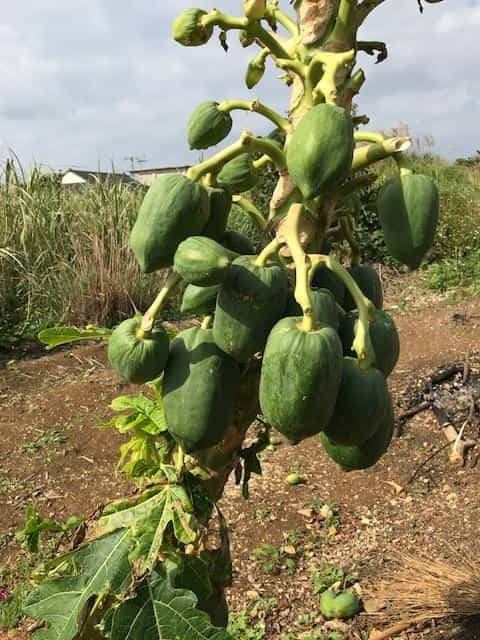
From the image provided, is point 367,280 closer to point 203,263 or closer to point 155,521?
point 203,263

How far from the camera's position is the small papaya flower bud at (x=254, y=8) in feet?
3.47

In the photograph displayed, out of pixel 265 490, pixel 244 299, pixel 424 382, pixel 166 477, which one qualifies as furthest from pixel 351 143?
pixel 424 382

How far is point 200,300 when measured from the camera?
1105 mm

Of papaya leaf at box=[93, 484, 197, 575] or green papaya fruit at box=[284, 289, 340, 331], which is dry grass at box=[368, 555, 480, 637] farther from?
green papaya fruit at box=[284, 289, 340, 331]

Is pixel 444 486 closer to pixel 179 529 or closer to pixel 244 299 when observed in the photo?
pixel 179 529

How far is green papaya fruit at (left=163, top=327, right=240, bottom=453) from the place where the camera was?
40.2 inches

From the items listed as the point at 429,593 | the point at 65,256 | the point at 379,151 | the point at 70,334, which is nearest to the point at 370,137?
the point at 379,151

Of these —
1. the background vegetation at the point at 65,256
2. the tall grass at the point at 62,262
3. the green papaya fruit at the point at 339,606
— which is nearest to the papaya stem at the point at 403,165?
the green papaya fruit at the point at 339,606

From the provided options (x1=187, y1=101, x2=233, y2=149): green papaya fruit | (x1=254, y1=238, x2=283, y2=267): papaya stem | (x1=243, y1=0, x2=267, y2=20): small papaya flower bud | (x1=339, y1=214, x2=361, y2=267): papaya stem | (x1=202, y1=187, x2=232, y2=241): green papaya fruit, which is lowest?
(x1=339, y1=214, x2=361, y2=267): papaya stem

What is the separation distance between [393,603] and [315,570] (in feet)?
1.72

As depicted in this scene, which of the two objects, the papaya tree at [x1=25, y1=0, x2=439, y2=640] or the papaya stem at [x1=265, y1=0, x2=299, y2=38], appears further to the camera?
the papaya stem at [x1=265, y1=0, x2=299, y2=38]

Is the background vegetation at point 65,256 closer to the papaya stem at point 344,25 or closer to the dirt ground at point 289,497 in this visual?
the dirt ground at point 289,497

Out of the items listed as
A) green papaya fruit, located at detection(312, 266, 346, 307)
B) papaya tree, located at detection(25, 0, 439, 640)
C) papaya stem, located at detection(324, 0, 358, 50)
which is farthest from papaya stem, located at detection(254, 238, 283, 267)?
papaya stem, located at detection(324, 0, 358, 50)

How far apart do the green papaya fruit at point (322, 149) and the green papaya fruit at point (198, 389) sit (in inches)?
11.2
